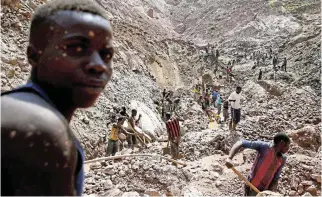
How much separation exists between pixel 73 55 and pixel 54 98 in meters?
0.13

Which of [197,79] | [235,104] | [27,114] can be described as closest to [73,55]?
[27,114]

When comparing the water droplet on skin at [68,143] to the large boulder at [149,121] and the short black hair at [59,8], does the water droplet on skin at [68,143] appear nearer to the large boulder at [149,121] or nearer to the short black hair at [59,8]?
the short black hair at [59,8]

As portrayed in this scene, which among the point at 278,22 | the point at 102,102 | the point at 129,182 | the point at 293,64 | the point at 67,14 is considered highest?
the point at 278,22

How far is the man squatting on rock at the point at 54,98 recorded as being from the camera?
2.63 feet

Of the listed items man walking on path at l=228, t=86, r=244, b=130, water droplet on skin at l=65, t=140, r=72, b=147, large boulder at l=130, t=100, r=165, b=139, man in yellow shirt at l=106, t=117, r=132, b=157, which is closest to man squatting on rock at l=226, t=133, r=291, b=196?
water droplet on skin at l=65, t=140, r=72, b=147

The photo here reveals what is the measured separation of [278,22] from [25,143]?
30389mm

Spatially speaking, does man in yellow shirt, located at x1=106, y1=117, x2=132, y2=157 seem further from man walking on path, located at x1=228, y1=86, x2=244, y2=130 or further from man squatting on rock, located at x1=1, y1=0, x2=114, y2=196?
man squatting on rock, located at x1=1, y1=0, x2=114, y2=196

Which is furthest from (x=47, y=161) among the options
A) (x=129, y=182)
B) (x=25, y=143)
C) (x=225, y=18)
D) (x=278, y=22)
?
(x=225, y=18)

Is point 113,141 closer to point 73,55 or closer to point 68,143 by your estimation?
point 73,55

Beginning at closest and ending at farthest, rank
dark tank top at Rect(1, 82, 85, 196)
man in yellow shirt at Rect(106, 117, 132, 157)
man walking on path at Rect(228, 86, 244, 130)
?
dark tank top at Rect(1, 82, 85, 196), man in yellow shirt at Rect(106, 117, 132, 157), man walking on path at Rect(228, 86, 244, 130)

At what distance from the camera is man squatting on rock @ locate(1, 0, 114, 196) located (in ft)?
2.63

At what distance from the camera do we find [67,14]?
3.32 ft

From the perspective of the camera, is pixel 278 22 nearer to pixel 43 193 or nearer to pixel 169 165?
pixel 169 165

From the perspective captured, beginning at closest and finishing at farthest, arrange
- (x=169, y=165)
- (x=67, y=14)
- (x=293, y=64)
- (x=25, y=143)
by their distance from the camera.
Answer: (x=25, y=143) → (x=67, y=14) → (x=169, y=165) → (x=293, y=64)
